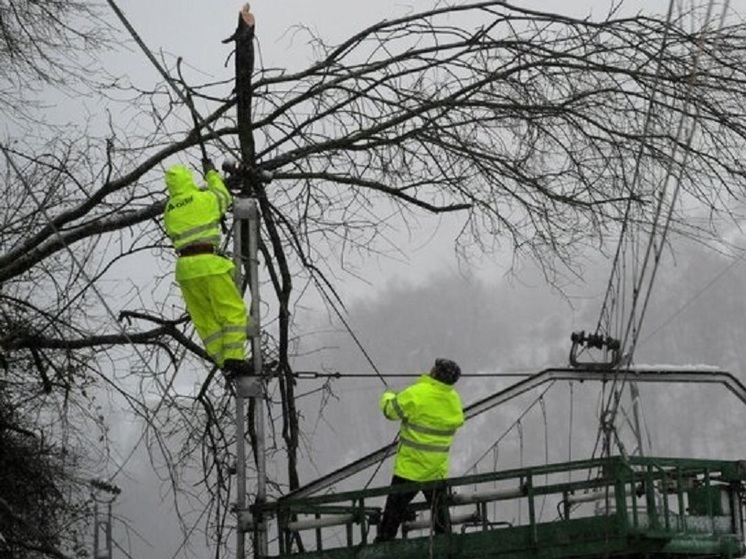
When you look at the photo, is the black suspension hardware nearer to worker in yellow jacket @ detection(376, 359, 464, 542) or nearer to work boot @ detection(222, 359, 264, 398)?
worker in yellow jacket @ detection(376, 359, 464, 542)

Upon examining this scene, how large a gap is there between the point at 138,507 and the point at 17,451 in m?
11.0

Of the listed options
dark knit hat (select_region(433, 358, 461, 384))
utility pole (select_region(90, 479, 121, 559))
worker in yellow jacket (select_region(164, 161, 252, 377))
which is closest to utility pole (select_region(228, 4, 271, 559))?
worker in yellow jacket (select_region(164, 161, 252, 377))

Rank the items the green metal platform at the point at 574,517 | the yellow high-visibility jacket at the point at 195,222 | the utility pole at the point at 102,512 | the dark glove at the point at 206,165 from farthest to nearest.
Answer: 1. the utility pole at the point at 102,512
2. the dark glove at the point at 206,165
3. the yellow high-visibility jacket at the point at 195,222
4. the green metal platform at the point at 574,517

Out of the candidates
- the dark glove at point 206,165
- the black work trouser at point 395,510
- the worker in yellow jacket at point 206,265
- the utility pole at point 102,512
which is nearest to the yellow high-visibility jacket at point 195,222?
the worker in yellow jacket at point 206,265

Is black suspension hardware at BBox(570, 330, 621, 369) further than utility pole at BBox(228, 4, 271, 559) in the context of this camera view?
No

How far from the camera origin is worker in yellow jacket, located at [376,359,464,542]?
12.6 metres

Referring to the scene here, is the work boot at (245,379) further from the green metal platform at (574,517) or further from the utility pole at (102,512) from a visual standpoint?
the utility pole at (102,512)

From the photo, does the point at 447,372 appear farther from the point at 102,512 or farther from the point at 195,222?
the point at 102,512

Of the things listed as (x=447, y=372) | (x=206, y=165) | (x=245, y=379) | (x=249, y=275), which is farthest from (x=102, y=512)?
(x=447, y=372)

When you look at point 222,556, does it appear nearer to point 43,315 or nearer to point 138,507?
point 43,315

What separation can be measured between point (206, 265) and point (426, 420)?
189 cm

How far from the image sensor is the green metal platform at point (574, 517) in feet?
36.1

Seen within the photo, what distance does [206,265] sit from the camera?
12555 mm

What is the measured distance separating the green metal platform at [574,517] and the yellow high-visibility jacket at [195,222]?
1730 millimetres
